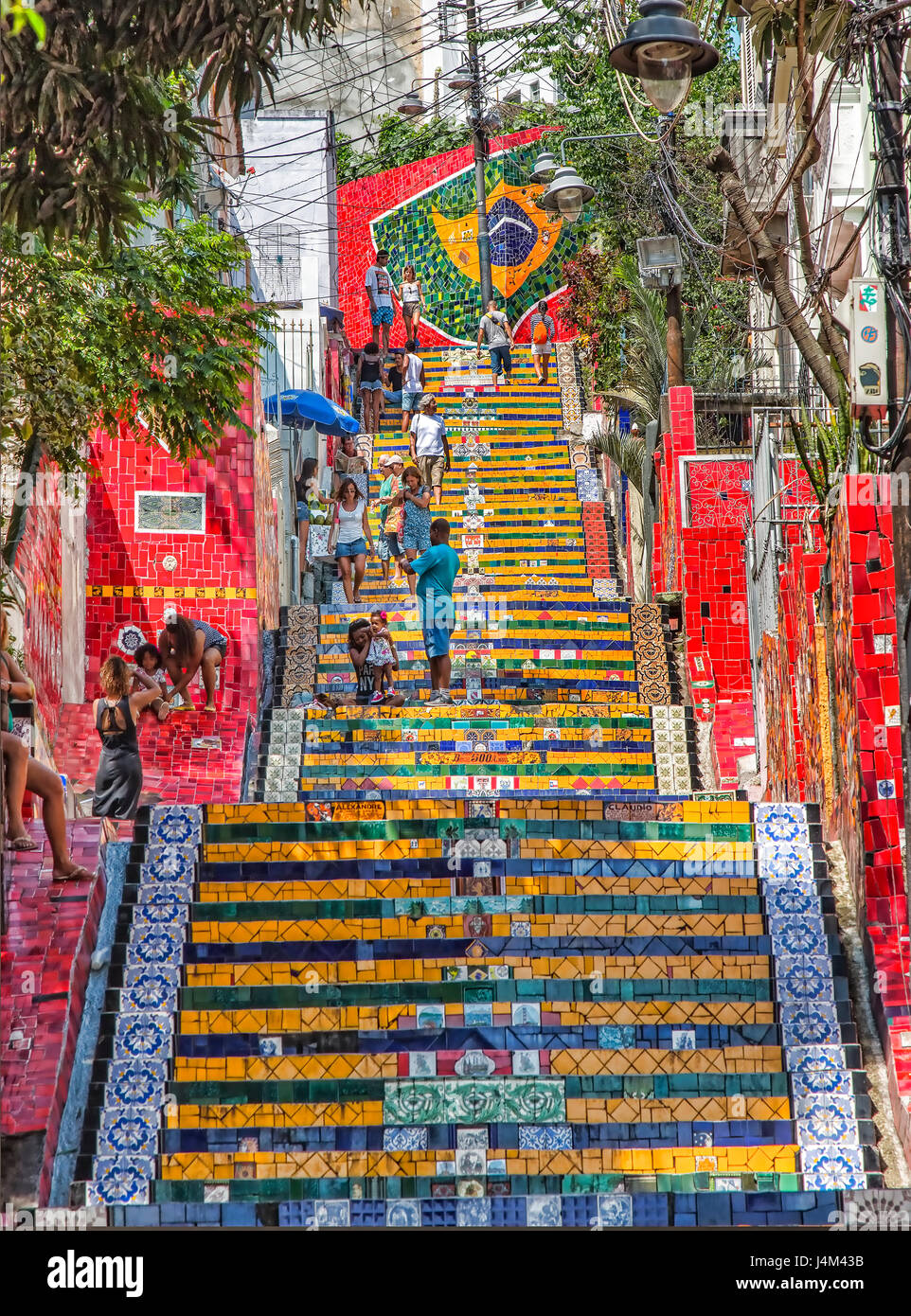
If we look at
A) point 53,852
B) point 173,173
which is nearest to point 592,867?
point 53,852

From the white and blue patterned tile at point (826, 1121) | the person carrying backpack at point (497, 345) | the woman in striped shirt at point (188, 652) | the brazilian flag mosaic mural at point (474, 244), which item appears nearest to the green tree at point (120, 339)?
the woman in striped shirt at point (188, 652)

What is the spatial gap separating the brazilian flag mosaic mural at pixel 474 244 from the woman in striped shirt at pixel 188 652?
714 inches

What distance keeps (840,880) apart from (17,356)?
5.42 meters

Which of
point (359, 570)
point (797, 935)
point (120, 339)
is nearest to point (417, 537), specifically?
point (359, 570)

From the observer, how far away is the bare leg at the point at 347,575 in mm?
15398

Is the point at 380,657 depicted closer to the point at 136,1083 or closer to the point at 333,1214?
the point at 136,1083

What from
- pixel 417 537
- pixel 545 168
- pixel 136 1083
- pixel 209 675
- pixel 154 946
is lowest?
pixel 136 1083

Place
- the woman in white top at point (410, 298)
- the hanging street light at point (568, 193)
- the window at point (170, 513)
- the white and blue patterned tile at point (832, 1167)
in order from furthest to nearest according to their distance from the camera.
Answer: the woman in white top at point (410, 298) < the hanging street light at point (568, 193) < the window at point (170, 513) < the white and blue patterned tile at point (832, 1167)

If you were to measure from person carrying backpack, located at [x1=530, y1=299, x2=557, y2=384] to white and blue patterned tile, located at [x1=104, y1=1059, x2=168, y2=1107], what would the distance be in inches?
664

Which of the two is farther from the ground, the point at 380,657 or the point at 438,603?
the point at 438,603

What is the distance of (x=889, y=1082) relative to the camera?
26.0ft

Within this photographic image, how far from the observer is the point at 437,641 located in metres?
12.8

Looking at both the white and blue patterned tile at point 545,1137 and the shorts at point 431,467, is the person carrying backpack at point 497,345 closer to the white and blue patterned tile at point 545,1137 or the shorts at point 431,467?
the shorts at point 431,467

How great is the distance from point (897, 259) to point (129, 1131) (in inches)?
201
